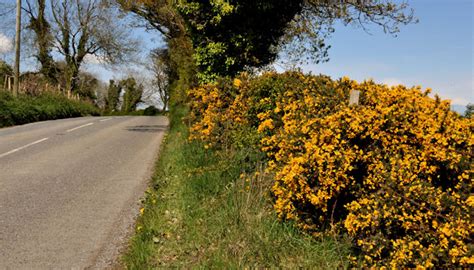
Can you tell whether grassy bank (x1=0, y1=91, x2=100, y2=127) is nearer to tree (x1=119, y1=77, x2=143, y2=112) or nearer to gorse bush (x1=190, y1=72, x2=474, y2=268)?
gorse bush (x1=190, y1=72, x2=474, y2=268)

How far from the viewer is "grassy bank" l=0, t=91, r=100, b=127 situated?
20270mm

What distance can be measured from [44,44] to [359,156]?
4712 centimetres

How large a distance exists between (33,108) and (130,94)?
153 feet

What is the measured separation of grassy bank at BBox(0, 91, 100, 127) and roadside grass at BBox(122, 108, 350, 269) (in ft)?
52.1

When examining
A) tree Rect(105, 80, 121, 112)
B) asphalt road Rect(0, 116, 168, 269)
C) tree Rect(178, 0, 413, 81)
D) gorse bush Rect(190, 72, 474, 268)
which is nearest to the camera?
gorse bush Rect(190, 72, 474, 268)

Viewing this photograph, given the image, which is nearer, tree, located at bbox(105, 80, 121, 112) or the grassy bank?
the grassy bank

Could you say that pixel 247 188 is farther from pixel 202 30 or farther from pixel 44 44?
pixel 44 44

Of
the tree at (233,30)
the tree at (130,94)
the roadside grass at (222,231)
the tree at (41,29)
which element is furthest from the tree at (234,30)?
the tree at (130,94)

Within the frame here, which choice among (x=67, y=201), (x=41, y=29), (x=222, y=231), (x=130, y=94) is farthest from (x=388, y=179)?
(x=130, y=94)

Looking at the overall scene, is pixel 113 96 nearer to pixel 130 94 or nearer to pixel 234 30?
pixel 130 94

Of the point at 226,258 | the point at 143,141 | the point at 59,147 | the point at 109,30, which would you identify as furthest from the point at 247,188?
the point at 109,30

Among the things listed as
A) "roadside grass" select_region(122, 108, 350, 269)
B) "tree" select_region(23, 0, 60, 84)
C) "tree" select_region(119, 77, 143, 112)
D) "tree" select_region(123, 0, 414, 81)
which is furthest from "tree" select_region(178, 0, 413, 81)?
"tree" select_region(119, 77, 143, 112)

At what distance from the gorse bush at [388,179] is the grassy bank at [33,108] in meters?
18.4

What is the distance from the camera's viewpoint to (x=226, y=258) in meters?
4.16
